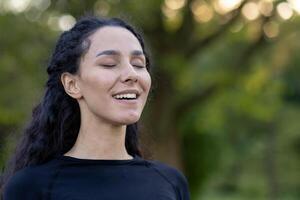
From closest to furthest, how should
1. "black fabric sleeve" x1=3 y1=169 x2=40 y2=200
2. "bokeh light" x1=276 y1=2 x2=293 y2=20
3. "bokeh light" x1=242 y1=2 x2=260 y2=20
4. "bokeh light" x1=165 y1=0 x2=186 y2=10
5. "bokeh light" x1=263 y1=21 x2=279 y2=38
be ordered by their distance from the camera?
"black fabric sleeve" x1=3 y1=169 x2=40 y2=200
"bokeh light" x1=276 y1=2 x2=293 y2=20
"bokeh light" x1=242 y1=2 x2=260 y2=20
"bokeh light" x1=263 y1=21 x2=279 y2=38
"bokeh light" x1=165 y1=0 x2=186 y2=10

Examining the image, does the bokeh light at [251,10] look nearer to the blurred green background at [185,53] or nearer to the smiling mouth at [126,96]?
the blurred green background at [185,53]

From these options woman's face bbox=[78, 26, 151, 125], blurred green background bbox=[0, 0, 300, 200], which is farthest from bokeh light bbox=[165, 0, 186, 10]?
woman's face bbox=[78, 26, 151, 125]

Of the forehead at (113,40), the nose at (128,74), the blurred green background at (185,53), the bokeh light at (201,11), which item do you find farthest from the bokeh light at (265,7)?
the nose at (128,74)

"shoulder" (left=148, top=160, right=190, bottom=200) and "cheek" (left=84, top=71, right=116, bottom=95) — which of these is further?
"shoulder" (left=148, top=160, right=190, bottom=200)

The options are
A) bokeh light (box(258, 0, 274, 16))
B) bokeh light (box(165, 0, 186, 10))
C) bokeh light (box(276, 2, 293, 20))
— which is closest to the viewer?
bokeh light (box(276, 2, 293, 20))

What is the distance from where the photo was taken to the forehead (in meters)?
2.45

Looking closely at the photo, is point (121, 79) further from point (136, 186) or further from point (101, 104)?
point (136, 186)

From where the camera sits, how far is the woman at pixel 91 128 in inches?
93.7

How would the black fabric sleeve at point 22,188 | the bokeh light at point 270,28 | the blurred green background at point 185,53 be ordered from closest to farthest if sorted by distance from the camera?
1. the black fabric sleeve at point 22,188
2. the blurred green background at point 185,53
3. the bokeh light at point 270,28

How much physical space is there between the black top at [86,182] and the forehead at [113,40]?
0.39 m

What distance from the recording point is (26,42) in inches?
479

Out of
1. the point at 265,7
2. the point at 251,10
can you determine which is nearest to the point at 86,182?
the point at 265,7

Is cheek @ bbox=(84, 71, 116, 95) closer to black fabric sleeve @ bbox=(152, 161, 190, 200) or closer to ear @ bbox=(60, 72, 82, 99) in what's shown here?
ear @ bbox=(60, 72, 82, 99)

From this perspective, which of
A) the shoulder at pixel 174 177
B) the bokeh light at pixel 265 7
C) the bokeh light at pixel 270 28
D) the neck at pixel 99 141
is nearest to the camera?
the neck at pixel 99 141
